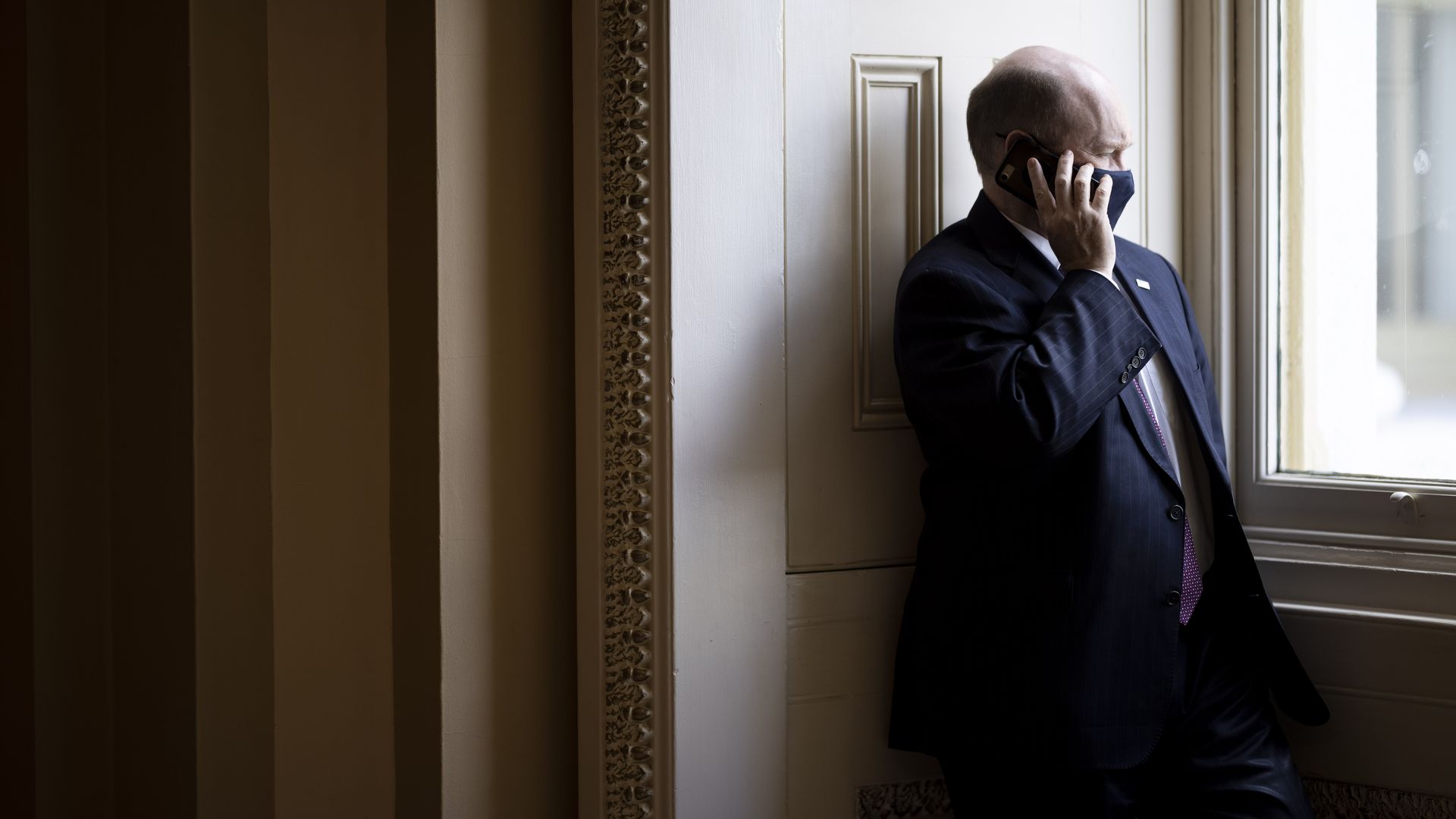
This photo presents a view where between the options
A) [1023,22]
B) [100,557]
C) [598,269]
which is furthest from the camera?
[100,557]

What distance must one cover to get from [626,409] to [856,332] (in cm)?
42

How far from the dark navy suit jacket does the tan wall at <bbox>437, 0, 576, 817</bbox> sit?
0.61 metres

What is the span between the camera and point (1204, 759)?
164 centimetres

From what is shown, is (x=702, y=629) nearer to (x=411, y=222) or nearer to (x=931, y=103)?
(x=411, y=222)

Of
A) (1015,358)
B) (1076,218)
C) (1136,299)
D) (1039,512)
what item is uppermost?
(1076,218)

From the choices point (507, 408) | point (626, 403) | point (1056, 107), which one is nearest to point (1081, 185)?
point (1056, 107)

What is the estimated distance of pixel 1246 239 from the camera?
6.57ft

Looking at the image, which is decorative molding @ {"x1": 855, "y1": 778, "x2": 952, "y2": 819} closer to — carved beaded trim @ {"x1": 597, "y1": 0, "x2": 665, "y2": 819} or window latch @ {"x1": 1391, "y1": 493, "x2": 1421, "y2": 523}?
carved beaded trim @ {"x1": 597, "y1": 0, "x2": 665, "y2": 819}

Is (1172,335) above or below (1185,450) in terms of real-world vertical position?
above

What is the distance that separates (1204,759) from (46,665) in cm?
208

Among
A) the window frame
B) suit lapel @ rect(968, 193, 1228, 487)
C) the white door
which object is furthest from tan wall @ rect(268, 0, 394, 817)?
the window frame

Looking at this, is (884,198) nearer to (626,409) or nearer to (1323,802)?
(626,409)

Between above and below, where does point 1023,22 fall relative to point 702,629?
above

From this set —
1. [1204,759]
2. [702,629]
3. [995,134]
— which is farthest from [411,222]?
[1204,759]
